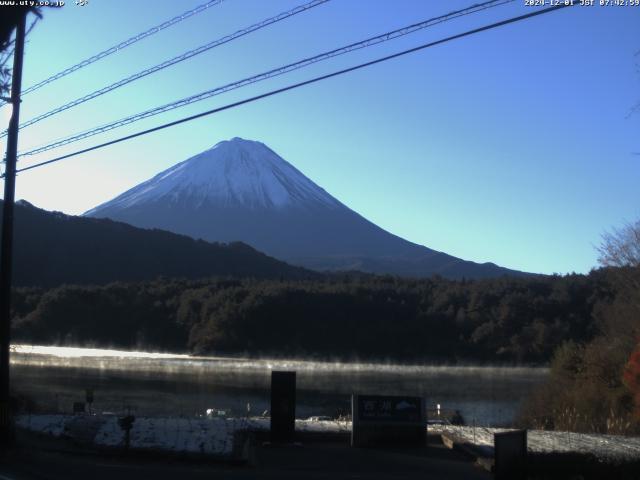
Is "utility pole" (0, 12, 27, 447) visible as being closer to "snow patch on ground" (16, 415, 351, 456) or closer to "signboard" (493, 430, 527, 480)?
"snow patch on ground" (16, 415, 351, 456)

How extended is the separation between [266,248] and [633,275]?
324ft

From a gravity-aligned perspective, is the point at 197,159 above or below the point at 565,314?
above

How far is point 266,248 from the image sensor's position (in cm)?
12875

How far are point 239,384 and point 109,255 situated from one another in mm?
48257

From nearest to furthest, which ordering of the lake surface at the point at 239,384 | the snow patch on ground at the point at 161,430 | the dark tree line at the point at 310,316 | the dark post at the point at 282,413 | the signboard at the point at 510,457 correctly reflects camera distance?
the signboard at the point at 510,457, the snow patch on ground at the point at 161,430, the dark post at the point at 282,413, the lake surface at the point at 239,384, the dark tree line at the point at 310,316

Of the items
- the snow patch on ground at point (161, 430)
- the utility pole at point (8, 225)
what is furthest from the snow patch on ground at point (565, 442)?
the utility pole at point (8, 225)

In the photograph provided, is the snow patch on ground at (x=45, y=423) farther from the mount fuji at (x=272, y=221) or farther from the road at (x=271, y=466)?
the mount fuji at (x=272, y=221)

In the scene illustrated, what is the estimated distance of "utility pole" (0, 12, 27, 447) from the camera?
1612cm

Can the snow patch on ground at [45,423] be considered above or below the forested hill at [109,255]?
below

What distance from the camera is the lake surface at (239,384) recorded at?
32.9m

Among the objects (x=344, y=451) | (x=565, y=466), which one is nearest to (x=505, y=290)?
(x=344, y=451)

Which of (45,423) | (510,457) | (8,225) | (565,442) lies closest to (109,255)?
(45,423)

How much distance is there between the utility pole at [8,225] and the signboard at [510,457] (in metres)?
8.99

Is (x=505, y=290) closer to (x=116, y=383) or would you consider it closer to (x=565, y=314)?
(x=565, y=314)
